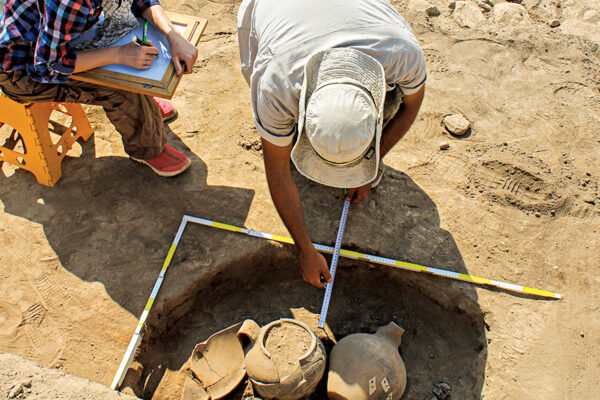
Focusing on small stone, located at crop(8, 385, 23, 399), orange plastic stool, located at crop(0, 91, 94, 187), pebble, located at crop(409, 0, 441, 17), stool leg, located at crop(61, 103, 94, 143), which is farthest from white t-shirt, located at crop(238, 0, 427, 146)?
pebble, located at crop(409, 0, 441, 17)

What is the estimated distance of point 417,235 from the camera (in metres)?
3.35

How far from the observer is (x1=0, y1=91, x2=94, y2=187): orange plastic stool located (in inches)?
130

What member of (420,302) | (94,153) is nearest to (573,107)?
(420,302)

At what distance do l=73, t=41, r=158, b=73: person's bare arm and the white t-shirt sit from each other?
0.85 metres

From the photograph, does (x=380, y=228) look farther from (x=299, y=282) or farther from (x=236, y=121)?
(x=236, y=121)

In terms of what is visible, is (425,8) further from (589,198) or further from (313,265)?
(313,265)

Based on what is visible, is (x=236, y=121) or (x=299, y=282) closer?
(x=299, y=282)

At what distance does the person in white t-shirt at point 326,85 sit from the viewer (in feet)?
6.39

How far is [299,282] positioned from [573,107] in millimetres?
3017

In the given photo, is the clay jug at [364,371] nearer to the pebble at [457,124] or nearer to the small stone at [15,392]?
the small stone at [15,392]

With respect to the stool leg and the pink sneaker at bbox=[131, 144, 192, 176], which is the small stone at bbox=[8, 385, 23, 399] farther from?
the stool leg

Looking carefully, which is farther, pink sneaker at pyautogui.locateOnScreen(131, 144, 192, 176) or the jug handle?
pink sneaker at pyautogui.locateOnScreen(131, 144, 192, 176)

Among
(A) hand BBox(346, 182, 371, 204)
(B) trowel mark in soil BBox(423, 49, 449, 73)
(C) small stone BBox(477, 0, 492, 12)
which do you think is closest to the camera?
(A) hand BBox(346, 182, 371, 204)

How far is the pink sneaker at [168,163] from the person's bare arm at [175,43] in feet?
2.57
